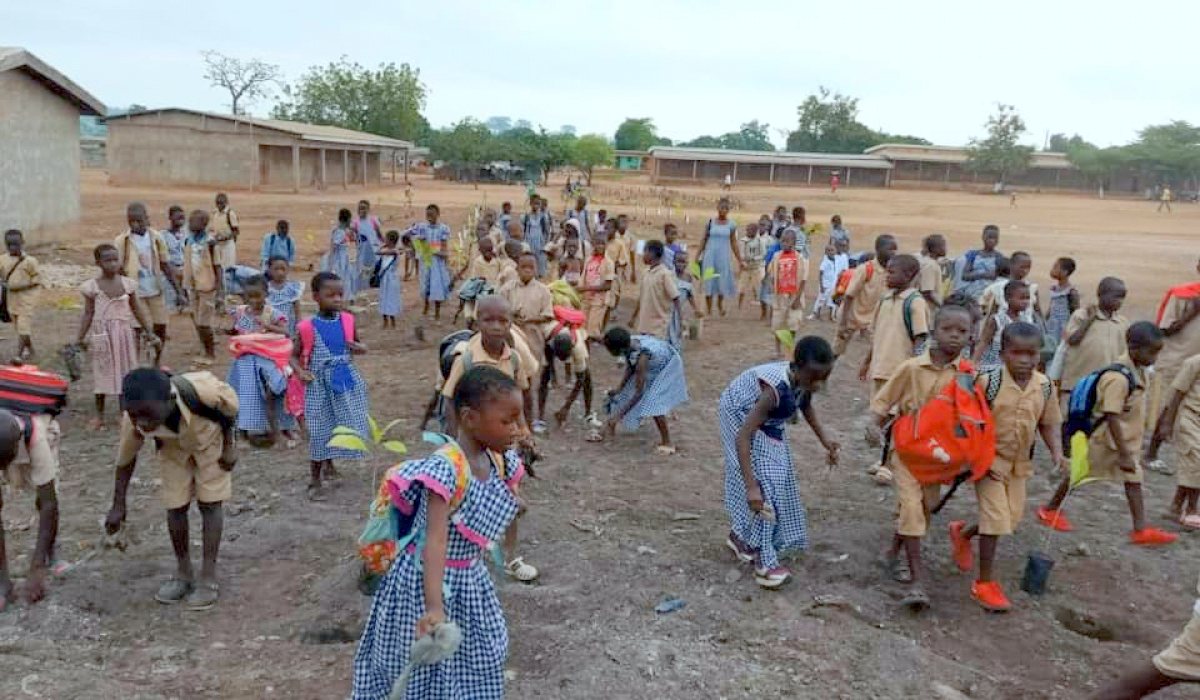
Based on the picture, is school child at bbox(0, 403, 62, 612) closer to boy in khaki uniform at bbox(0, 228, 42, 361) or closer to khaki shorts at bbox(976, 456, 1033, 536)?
khaki shorts at bbox(976, 456, 1033, 536)

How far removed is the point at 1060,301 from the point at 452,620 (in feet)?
24.4

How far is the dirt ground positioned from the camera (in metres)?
3.77

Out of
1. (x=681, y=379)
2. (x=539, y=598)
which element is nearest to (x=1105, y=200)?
(x=681, y=379)

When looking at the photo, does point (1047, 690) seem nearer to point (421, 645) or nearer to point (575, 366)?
point (421, 645)

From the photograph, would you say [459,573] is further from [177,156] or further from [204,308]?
[177,156]

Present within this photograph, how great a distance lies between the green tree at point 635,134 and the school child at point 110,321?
7329 cm

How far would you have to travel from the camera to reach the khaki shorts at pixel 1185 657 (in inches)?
122

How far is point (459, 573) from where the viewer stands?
281 centimetres

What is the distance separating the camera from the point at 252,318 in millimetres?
7133

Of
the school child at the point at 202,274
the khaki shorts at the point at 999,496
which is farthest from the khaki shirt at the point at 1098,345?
the school child at the point at 202,274

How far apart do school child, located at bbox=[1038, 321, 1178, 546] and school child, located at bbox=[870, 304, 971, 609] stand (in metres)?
1.20

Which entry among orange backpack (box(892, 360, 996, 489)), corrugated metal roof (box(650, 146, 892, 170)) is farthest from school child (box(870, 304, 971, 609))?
corrugated metal roof (box(650, 146, 892, 170))

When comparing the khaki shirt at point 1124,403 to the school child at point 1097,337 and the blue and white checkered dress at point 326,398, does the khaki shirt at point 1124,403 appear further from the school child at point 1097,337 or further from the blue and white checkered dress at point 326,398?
the blue and white checkered dress at point 326,398

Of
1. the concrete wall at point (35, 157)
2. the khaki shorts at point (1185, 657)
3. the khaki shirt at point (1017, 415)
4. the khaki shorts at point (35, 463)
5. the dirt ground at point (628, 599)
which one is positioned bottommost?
the dirt ground at point (628, 599)
